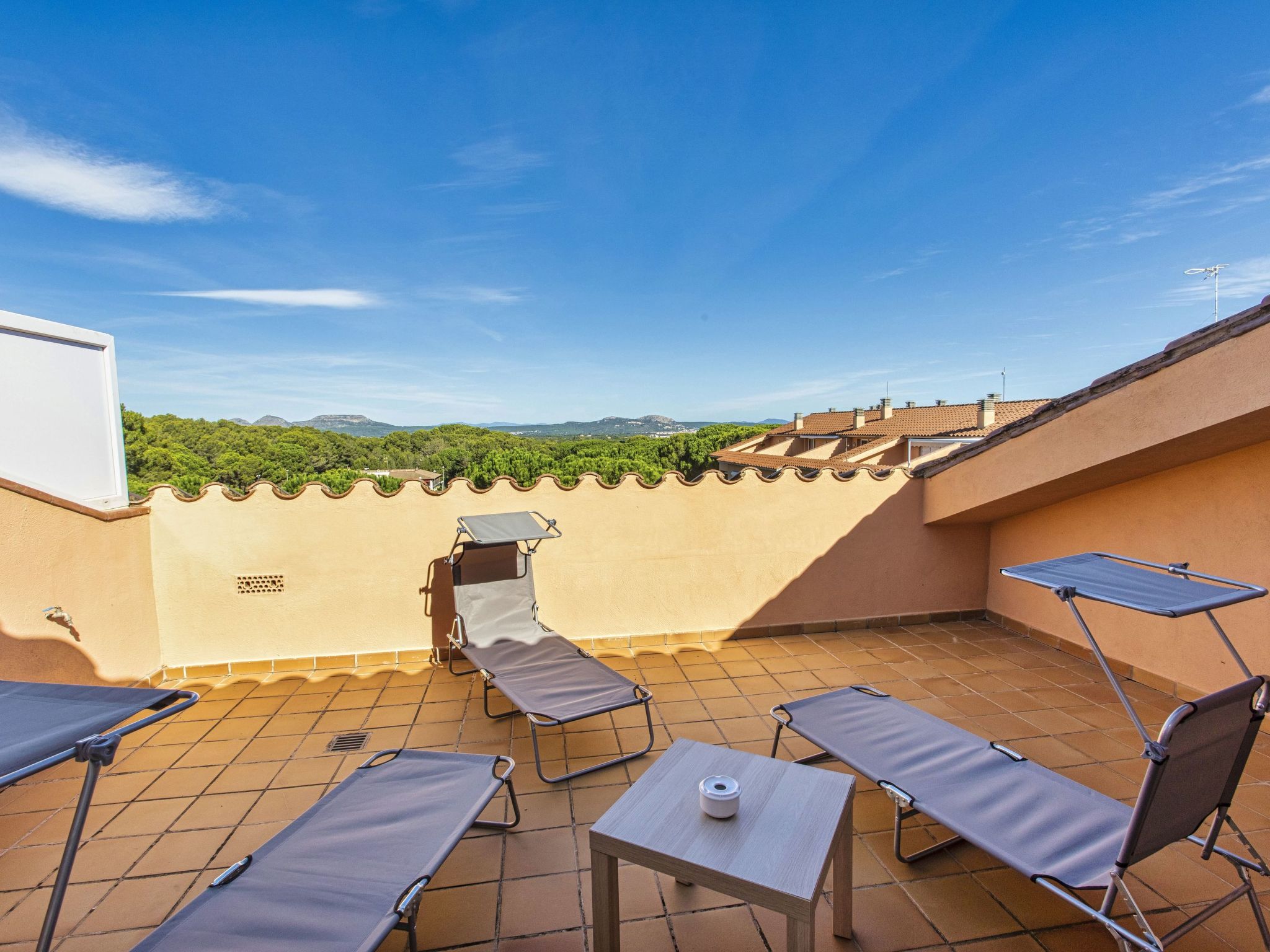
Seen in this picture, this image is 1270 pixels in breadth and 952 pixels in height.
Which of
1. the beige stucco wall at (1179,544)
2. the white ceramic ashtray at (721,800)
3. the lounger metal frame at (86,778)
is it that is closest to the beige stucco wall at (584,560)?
the beige stucco wall at (1179,544)

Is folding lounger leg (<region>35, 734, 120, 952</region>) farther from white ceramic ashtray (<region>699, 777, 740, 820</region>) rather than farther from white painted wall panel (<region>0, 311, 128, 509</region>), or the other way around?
white painted wall panel (<region>0, 311, 128, 509</region>)

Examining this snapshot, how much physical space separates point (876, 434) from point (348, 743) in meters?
29.8

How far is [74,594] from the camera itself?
3.92 metres

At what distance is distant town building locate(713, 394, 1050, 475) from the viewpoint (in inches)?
998

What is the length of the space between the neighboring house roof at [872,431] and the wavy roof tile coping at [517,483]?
49.5ft

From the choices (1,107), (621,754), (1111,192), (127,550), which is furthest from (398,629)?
(1111,192)

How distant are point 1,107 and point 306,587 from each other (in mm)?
8815

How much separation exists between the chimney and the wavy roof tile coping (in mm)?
23686

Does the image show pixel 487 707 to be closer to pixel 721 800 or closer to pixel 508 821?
pixel 508 821

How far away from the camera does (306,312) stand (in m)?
27.1

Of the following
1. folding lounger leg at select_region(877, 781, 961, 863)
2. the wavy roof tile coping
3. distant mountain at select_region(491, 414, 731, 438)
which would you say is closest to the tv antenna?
the wavy roof tile coping

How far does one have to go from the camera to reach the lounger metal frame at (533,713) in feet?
10.8

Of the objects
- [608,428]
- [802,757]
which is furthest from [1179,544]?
[608,428]

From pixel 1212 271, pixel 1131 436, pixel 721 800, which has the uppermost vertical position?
pixel 1212 271
